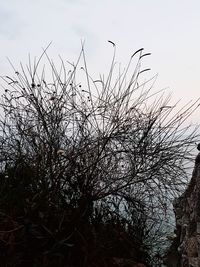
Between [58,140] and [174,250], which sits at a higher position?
[58,140]

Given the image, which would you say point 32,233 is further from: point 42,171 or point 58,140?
point 58,140

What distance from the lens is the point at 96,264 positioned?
421 centimetres

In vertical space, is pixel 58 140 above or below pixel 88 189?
above

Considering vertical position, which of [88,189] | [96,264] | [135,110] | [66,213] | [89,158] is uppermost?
[135,110]

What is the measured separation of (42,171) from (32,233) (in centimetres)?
76

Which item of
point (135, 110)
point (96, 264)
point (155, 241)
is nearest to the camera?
point (96, 264)

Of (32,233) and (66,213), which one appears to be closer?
(32,233)

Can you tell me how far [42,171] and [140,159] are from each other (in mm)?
1004

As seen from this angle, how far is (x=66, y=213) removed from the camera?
4.32m

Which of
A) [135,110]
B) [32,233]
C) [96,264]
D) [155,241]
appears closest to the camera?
[32,233]

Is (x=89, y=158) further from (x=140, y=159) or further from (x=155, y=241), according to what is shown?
(x=155, y=241)

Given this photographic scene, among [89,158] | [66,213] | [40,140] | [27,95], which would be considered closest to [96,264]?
[66,213]

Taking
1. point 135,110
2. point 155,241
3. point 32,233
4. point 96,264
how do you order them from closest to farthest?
point 32,233, point 96,264, point 135,110, point 155,241

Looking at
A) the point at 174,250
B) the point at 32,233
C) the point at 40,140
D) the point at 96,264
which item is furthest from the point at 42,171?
the point at 174,250
